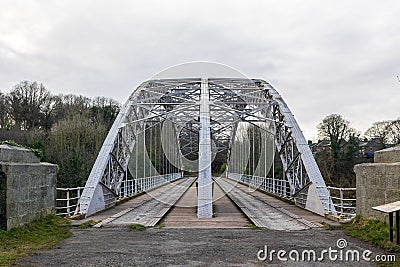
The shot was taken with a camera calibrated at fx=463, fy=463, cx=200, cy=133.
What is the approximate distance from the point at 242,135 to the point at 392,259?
119ft

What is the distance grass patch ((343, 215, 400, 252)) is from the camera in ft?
26.9

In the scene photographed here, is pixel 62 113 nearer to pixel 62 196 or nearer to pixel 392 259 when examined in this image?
pixel 62 196

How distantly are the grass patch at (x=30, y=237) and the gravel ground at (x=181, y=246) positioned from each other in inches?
9.7

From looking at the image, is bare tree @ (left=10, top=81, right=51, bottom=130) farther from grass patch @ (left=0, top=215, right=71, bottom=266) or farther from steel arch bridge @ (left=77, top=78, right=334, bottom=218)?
grass patch @ (left=0, top=215, right=71, bottom=266)

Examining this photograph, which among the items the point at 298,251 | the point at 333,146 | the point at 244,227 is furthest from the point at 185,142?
the point at 298,251

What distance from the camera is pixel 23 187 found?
32.2 feet

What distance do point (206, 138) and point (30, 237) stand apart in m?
8.80

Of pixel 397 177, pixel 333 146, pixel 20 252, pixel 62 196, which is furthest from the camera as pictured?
pixel 333 146

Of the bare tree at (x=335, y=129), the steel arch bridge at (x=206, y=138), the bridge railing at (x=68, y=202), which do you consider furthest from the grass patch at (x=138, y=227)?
the bare tree at (x=335, y=129)

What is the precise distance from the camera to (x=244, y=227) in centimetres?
1192

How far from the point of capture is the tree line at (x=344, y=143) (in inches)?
1283

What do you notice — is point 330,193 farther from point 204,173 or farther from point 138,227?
point 138,227

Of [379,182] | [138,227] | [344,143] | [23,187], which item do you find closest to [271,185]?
[344,143]

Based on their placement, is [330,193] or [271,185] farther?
[271,185]
